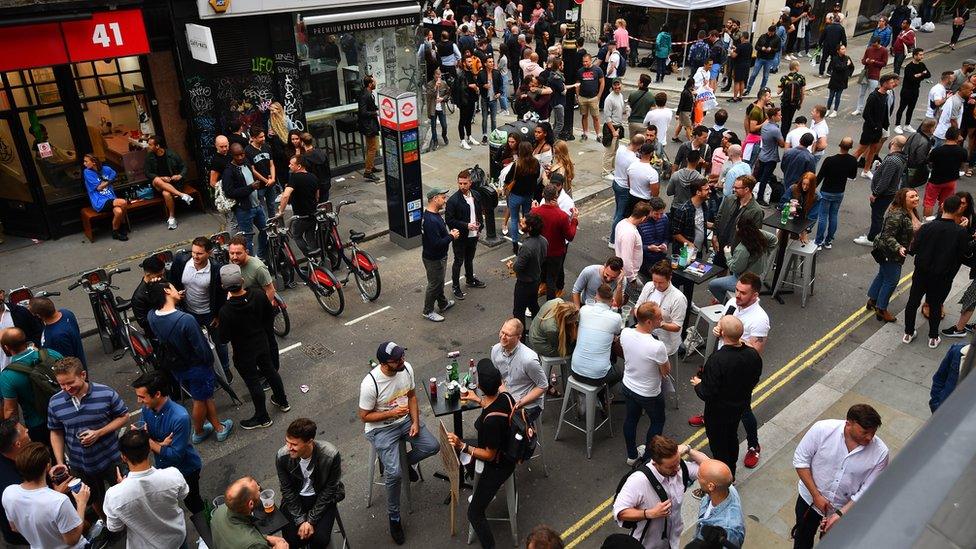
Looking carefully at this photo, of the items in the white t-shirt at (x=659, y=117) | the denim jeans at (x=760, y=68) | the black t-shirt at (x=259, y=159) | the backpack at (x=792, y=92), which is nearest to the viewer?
the black t-shirt at (x=259, y=159)

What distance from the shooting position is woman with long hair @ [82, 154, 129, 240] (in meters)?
12.4

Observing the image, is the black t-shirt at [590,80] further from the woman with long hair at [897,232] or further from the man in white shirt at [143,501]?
the man in white shirt at [143,501]

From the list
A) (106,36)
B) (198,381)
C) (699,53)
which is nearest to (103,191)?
(106,36)

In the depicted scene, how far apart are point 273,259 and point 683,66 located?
17.9 meters

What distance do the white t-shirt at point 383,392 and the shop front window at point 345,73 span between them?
10260 millimetres

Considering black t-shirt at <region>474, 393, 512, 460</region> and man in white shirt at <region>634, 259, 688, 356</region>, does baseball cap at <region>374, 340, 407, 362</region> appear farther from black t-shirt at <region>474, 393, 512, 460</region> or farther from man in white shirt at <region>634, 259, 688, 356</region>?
man in white shirt at <region>634, 259, 688, 356</region>

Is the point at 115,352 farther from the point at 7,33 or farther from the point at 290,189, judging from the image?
the point at 7,33

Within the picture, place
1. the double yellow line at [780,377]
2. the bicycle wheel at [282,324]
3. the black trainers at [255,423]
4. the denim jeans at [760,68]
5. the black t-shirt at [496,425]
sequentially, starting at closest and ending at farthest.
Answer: the black t-shirt at [496,425], the double yellow line at [780,377], the black trainers at [255,423], the bicycle wheel at [282,324], the denim jeans at [760,68]

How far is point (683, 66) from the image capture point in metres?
24.2

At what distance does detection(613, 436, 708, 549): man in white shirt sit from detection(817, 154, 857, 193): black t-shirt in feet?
23.7

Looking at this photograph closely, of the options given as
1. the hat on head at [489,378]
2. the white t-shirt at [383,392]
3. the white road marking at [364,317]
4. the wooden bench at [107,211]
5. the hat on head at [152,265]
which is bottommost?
the white road marking at [364,317]

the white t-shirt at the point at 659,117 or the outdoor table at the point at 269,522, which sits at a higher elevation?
the white t-shirt at the point at 659,117

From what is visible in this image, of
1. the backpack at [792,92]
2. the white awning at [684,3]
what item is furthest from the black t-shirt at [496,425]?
the white awning at [684,3]

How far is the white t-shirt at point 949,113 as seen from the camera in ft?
A: 46.7
